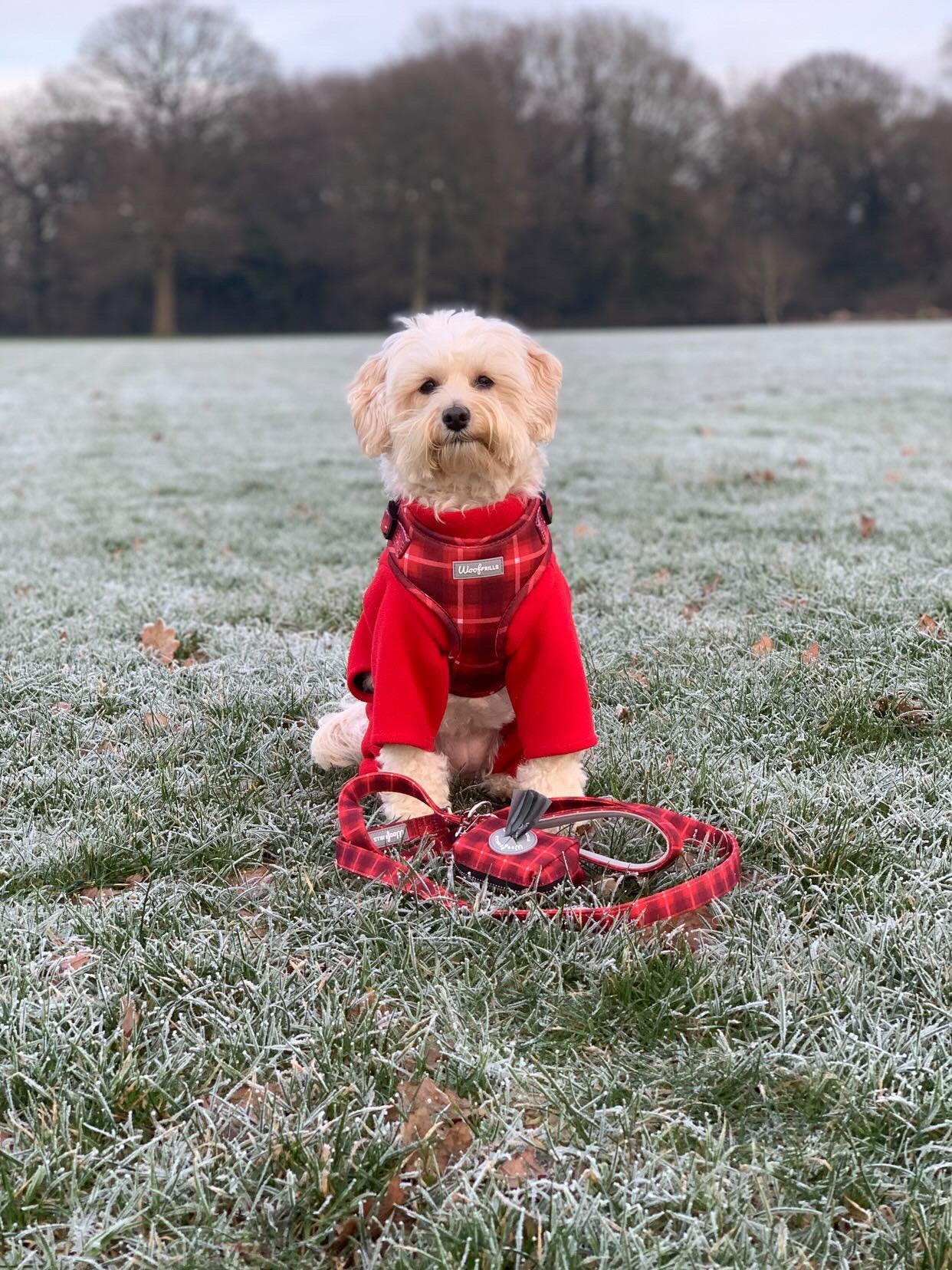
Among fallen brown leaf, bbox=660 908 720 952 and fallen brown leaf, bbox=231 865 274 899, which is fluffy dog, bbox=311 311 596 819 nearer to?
fallen brown leaf, bbox=231 865 274 899

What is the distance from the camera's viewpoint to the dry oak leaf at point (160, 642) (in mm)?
3908

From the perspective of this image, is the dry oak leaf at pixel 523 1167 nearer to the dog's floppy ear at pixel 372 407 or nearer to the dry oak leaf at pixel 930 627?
the dog's floppy ear at pixel 372 407

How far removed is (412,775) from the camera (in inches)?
106

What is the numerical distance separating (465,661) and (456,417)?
0.66 meters

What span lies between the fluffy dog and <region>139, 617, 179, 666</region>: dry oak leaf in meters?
1.28

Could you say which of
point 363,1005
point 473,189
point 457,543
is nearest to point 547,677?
point 457,543

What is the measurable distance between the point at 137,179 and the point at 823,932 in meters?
47.5

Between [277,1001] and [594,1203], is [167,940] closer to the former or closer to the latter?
[277,1001]

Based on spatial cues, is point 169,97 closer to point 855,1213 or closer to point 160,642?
point 160,642

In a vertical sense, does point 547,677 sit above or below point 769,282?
below

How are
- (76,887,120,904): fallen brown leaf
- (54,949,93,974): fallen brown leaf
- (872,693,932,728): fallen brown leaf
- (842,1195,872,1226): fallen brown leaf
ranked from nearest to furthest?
(842,1195,872,1226): fallen brown leaf
(54,949,93,974): fallen brown leaf
(76,887,120,904): fallen brown leaf
(872,693,932,728): fallen brown leaf

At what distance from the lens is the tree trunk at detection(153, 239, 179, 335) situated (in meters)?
43.9

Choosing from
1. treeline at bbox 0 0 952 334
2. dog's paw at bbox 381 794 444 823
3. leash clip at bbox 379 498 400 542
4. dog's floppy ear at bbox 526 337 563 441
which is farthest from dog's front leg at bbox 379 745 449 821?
treeline at bbox 0 0 952 334

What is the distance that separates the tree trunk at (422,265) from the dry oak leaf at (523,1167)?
4166cm
